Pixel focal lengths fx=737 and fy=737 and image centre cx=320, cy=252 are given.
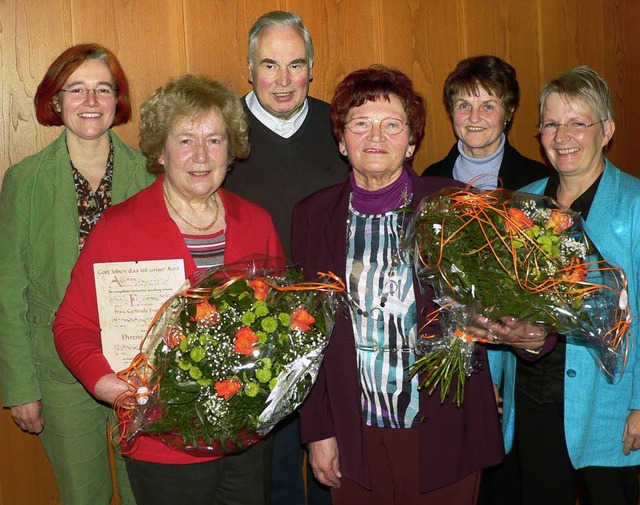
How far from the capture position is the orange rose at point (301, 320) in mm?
1937

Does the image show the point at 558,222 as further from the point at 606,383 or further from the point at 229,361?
the point at 229,361

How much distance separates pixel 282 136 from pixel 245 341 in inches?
50.1

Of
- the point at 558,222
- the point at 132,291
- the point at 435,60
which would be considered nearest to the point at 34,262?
the point at 132,291

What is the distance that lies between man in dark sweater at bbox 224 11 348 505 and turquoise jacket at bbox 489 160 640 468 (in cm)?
103

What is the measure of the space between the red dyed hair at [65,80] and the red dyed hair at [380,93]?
0.87 metres

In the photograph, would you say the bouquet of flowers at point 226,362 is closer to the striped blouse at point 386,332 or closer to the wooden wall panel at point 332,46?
the striped blouse at point 386,332

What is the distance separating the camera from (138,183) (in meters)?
2.71

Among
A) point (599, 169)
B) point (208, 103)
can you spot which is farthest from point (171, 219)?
point (599, 169)

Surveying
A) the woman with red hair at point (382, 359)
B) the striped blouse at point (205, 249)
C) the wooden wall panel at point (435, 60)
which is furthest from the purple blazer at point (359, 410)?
the wooden wall panel at point (435, 60)

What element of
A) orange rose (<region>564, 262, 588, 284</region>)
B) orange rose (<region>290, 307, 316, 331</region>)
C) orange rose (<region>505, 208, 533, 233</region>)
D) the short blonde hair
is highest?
the short blonde hair

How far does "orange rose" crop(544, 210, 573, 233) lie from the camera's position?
6.58 ft

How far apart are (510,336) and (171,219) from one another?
42.6 inches

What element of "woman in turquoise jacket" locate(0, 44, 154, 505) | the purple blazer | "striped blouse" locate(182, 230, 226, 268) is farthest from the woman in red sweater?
"woman in turquoise jacket" locate(0, 44, 154, 505)

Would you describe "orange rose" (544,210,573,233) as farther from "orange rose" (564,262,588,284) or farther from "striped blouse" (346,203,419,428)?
"striped blouse" (346,203,419,428)
